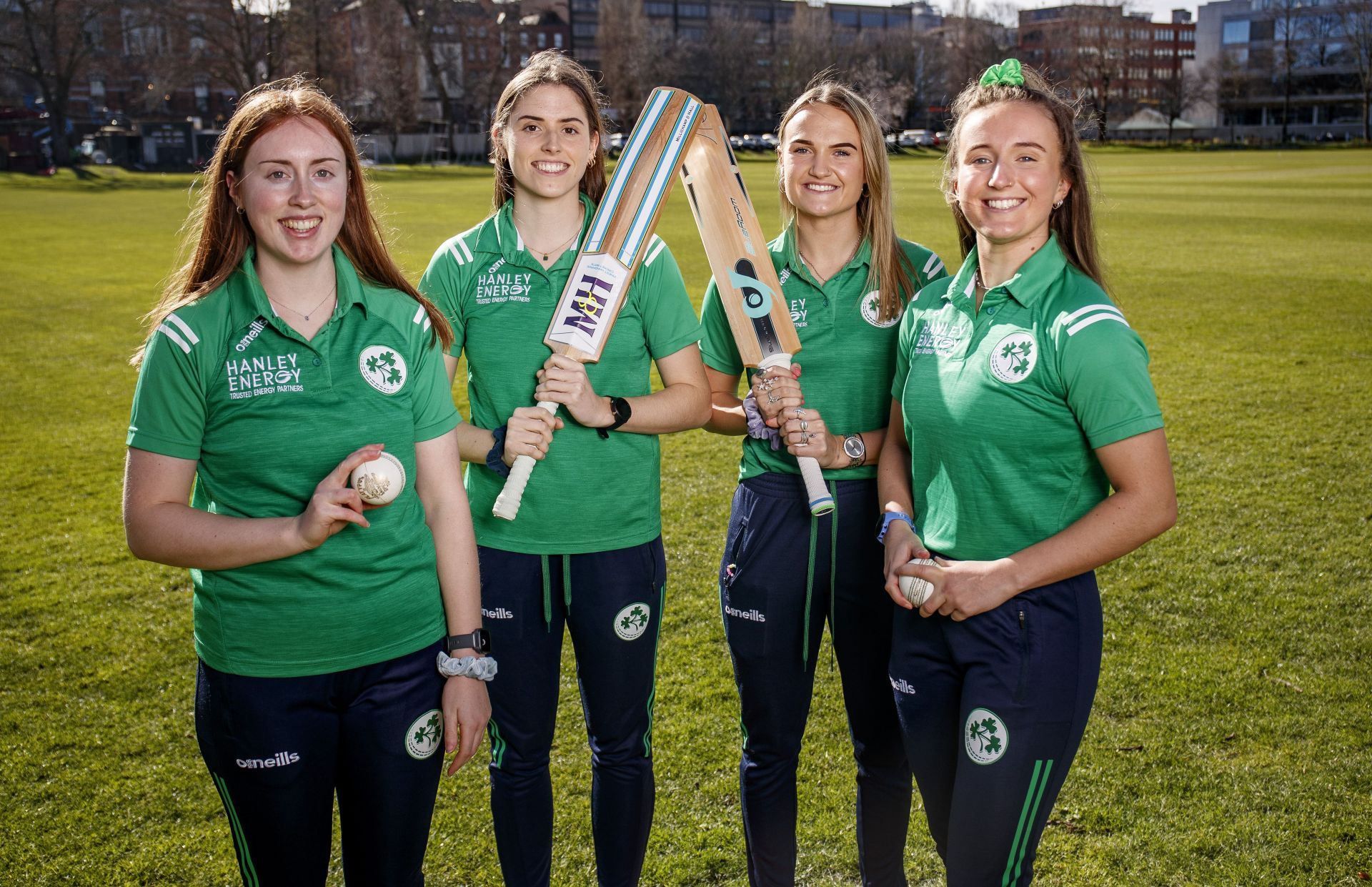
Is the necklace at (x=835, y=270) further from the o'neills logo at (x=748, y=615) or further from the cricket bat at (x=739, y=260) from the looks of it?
the o'neills logo at (x=748, y=615)

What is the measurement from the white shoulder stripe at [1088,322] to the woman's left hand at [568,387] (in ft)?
3.71

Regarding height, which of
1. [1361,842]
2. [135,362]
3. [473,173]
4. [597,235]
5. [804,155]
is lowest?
[1361,842]

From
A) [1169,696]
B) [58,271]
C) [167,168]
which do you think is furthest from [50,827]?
[167,168]

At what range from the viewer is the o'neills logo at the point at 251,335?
2104 millimetres

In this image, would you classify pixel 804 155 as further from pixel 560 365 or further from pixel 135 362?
pixel 135 362

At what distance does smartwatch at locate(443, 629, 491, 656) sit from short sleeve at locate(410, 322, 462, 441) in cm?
43

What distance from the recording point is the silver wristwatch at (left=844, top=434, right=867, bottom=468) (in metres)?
2.79

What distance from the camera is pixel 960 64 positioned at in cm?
8481

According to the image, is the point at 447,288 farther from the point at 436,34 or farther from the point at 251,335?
the point at 436,34

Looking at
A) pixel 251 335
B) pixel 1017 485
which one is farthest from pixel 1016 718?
pixel 251 335

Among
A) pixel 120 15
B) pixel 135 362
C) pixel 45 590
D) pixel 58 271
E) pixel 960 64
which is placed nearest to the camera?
pixel 135 362

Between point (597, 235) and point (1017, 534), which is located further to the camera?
point (597, 235)

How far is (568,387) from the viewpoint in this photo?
8.54ft

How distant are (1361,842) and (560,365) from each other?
2.86 m
